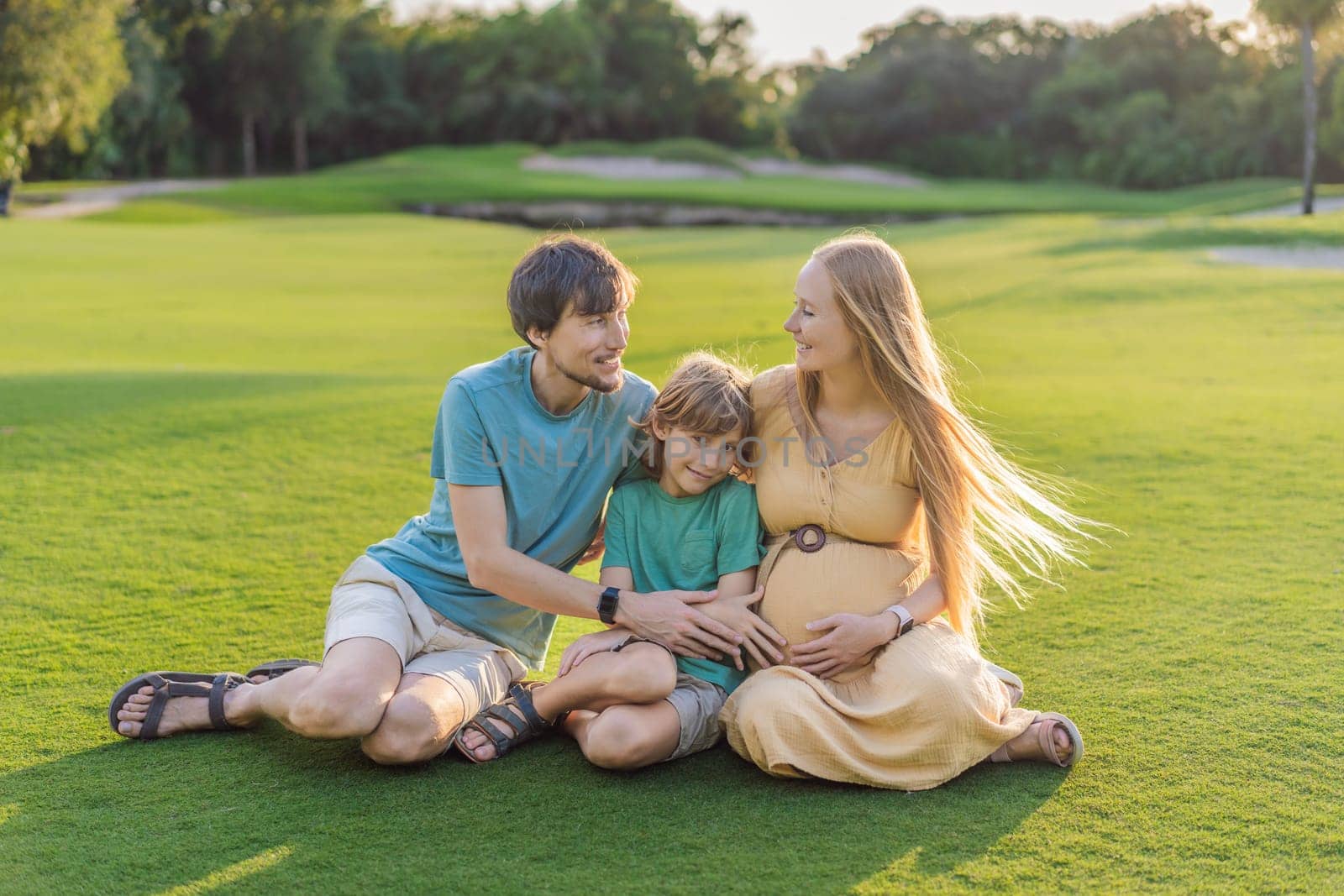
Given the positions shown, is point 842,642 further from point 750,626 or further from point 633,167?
point 633,167

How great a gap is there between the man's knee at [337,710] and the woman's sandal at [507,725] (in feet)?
0.91

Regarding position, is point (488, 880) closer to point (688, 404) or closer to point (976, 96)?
point (688, 404)

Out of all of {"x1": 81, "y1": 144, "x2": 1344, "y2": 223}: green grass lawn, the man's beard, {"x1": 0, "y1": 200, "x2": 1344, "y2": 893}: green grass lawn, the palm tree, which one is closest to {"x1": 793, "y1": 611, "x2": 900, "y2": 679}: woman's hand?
{"x1": 0, "y1": 200, "x2": 1344, "y2": 893}: green grass lawn

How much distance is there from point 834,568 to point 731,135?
59.0 meters

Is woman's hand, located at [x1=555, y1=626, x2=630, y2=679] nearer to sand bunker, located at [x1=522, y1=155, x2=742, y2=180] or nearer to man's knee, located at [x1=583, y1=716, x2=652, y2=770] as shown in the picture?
man's knee, located at [x1=583, y1=716, x2=652, y2=770]

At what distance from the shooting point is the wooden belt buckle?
143 inches

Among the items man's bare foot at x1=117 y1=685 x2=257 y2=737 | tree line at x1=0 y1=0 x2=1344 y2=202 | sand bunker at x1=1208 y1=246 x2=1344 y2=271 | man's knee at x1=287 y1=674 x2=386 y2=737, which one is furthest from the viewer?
tree line at x1=0 y1=0 x2=1344 y2=202

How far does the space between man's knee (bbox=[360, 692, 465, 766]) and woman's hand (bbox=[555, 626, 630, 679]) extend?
15.0 inches

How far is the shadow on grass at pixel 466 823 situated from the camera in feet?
9.32

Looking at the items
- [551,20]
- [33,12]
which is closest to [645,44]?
[551,20]

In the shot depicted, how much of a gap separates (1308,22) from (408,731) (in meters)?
27.5

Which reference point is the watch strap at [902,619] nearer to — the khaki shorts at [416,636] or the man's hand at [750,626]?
the man's hand at [750,626]

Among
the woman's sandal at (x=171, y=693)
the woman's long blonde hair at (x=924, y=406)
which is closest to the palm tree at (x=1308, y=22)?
the woman's long blonde hair at (x=924, y=406)

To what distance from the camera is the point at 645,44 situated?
6025cm
